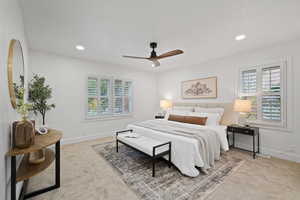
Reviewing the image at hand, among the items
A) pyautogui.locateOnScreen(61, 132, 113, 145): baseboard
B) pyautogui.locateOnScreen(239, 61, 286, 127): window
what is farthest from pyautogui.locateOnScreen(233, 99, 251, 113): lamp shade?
pyautogui.locateOnScreen(61, 132, 113, 145): baseboard

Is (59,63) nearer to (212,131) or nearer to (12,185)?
(12,185)

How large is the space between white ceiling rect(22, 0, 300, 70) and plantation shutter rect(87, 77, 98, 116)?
1.29 metres

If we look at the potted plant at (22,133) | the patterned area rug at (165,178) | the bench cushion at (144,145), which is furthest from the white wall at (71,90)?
the potted plant at (22,133)

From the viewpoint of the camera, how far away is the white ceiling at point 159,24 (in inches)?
71.8

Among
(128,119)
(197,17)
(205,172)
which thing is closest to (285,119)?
(205,172)

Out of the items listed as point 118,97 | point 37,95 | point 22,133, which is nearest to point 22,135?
point 22,133

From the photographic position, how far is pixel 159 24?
2.28 m

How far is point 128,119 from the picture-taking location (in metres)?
5.30

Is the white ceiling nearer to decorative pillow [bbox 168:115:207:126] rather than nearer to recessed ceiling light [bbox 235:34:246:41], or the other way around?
recessed ceiling light [bbox 235:34:246:41]

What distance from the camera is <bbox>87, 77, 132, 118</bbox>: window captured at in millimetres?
4477

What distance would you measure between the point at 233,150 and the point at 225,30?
9.57ft

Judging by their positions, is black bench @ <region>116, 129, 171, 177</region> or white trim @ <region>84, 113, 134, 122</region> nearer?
black bench @ <region>116, 129, 171, 177</region>

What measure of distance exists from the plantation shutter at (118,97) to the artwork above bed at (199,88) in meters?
2.37

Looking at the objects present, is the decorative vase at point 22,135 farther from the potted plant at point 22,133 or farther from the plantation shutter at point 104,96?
the plantation shutter at point 104,96
